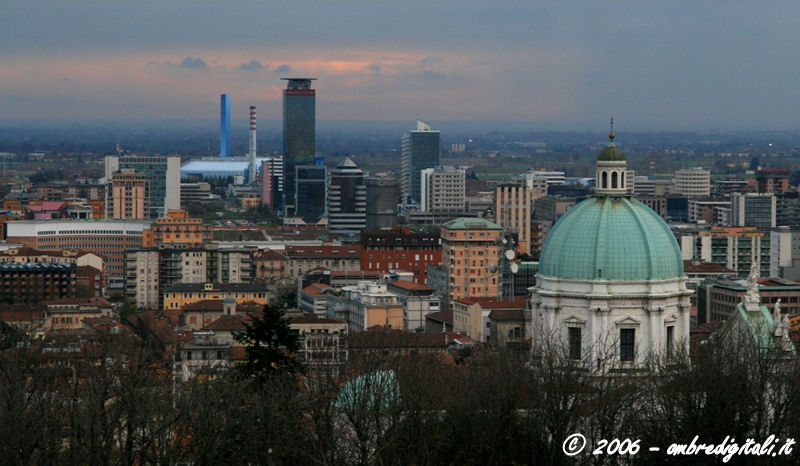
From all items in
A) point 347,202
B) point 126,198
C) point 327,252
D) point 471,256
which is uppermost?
point 126,198

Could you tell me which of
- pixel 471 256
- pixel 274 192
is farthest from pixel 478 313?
pixel 274 192

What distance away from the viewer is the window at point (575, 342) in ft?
126

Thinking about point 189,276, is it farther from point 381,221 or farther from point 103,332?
point 381,221

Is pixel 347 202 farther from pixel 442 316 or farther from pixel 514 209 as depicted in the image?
pixel 442 316

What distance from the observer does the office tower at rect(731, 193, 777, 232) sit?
130 meters

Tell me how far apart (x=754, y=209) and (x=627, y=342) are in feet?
313

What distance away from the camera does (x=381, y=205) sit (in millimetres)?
153250

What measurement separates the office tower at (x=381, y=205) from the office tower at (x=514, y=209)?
106 ft

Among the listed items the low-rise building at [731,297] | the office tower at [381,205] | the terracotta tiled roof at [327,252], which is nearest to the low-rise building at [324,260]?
the terracotta tiled roof at [327,252]

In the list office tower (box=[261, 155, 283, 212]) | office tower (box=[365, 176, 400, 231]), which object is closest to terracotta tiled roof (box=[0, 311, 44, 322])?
office tower (box=[365, 176, 400, 231])

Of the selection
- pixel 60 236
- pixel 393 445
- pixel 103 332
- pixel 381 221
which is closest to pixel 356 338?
pixel 103 332

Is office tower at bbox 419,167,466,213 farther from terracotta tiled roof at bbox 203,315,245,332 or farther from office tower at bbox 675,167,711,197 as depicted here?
terracotta tiled roof at bbox 203,315,245,332

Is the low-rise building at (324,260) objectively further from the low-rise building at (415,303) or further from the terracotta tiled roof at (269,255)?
the low-rise building at (415,303)

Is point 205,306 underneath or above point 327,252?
underneath
